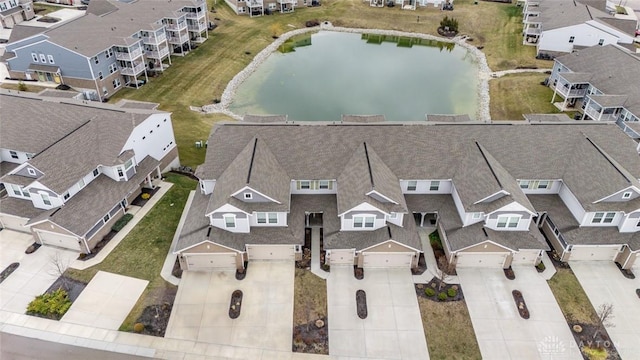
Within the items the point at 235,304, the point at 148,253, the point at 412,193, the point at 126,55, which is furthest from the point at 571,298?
the point at 126,55

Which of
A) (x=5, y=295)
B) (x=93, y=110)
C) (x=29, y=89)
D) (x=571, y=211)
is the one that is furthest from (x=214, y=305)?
(x=29, y=89)

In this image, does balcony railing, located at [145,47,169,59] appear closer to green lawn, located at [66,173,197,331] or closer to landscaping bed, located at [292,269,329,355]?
green lawn, located at [66,173,197,331]

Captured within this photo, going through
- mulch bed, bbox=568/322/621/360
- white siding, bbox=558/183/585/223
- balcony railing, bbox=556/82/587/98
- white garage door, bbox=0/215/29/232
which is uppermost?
balcony railing, bbox=556/82/587/98

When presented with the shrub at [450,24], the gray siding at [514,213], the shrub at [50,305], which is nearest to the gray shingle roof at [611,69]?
the gray siding at [514,213]

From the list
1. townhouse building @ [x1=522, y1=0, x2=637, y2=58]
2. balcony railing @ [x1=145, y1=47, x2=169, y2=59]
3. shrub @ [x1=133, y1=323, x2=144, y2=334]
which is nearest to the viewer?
shrub @ [x1=133, y1=323, x2=144, y2=334]

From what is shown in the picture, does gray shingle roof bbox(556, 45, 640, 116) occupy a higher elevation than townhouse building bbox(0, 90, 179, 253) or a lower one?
higher

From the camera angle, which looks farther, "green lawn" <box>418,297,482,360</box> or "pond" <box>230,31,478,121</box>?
"pond" <box>230,31,478,121</box>

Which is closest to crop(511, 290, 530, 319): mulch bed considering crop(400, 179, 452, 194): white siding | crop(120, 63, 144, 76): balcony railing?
crop(400, 179, 452, 194): white siding
